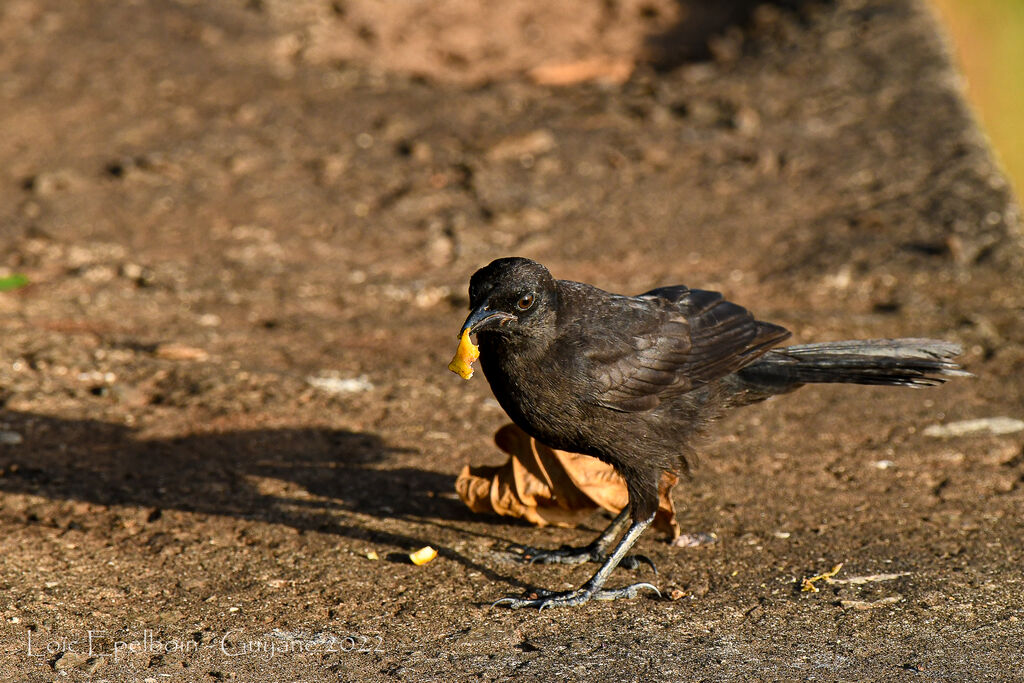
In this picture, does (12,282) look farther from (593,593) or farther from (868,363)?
(868,363)

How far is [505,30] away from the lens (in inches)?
417

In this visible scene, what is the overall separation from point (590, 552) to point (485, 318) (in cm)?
107

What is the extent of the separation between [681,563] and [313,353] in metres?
2.51

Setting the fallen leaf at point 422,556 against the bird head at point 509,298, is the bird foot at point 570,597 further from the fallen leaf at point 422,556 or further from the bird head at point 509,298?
the bird head at point 509,298

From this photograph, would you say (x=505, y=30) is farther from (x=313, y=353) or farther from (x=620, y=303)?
(x=620, y=303)

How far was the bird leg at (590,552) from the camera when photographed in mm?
4270

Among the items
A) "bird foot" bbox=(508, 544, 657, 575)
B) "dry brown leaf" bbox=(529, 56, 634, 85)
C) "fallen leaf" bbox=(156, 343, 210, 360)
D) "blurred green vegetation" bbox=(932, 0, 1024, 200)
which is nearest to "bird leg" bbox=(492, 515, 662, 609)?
"bird foot" bbox=(508, 544, 657, 575)

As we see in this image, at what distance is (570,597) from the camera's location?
13.1 ft

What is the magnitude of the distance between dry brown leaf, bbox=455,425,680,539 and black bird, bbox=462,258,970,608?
0.13 metres

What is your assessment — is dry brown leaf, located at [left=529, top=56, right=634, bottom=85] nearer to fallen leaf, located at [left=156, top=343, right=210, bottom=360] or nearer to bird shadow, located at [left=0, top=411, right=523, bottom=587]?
fallen leaf, located at [left=156, top=343, right=210, bottom=360]

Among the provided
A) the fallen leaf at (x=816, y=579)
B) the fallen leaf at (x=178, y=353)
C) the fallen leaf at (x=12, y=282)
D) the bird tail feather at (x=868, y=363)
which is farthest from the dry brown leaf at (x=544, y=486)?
the fallen leaf at (x=12, y=282)

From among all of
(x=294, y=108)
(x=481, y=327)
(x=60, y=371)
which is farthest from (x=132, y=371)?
(x=294, y=108)

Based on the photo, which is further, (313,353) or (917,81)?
(917,81)

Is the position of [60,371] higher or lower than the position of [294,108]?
lower
